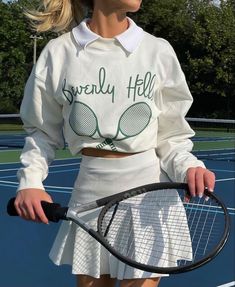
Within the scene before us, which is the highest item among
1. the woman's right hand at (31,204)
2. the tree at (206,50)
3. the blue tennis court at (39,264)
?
the woman's right hand at (31,204)

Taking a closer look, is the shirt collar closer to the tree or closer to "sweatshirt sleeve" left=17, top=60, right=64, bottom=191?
"sweatshirt sleeve" left=17, top=60, right=64, bottom=191

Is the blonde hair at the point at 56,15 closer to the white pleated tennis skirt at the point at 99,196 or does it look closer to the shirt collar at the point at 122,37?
the shirt collar at the point at 122,37

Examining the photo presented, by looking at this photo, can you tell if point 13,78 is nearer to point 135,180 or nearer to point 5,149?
point 5,149

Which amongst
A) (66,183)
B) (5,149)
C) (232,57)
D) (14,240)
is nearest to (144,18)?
(232,57)

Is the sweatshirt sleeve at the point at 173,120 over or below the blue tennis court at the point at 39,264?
over

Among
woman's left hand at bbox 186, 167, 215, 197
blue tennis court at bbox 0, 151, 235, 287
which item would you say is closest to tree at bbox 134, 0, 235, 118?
blue tennis court at bbox 0, 151, 235, 287

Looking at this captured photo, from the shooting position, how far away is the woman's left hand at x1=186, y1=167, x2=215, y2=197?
2.00 meters

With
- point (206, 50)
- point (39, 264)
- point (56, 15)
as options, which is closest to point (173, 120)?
point (56, 15)

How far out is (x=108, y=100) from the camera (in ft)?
7.03

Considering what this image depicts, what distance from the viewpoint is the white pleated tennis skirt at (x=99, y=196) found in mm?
2137

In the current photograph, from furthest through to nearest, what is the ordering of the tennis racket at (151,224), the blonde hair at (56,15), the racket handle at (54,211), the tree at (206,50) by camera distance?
the tree at (206,50)
the blonde hair at (56,15)
the tennis racket at (151,224)
the racket handle at (54,211)

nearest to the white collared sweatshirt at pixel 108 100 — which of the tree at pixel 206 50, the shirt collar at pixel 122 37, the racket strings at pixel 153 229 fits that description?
the shirt collar at pixel 122 37

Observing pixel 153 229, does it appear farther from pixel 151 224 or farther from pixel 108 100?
pixel 108 100

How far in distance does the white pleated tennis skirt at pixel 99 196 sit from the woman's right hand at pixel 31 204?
6.3 inches
